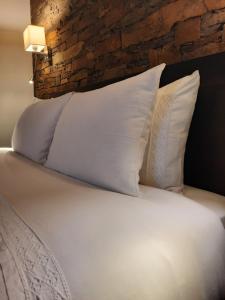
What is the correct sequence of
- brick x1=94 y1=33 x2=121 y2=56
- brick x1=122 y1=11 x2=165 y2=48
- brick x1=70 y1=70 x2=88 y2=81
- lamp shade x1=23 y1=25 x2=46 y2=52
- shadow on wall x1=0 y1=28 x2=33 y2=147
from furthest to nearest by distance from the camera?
shadow on wall x1=0 y1=28 x2=33 y2=147, lamp shade x1=23 y1=25 x2=46 y2=52, brick x1=70 y1=70 x2=88 y2=81, brick x1=94 y1=33 x2=121 y2=56, brick x1=122 y1=11 x2=165 y2=48

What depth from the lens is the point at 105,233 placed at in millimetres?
666

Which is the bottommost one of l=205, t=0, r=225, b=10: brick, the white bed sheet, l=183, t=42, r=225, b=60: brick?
the white bed sheet

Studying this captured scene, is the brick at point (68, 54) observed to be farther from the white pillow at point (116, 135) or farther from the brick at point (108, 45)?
the white pillow at point (116, 135)

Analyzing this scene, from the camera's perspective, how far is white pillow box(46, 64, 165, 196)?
938 mm

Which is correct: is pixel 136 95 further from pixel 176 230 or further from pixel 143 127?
pixel 176 230

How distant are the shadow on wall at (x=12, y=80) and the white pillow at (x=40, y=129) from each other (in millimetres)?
2302

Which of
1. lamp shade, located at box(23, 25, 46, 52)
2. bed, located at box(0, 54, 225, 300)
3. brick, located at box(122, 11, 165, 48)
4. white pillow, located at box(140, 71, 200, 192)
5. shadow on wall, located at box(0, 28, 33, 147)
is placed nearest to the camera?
bed, located at box(0, 54, 225, 300)

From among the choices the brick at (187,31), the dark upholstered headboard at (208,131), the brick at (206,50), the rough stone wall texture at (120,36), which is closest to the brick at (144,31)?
the rough stone wall texture at (120,36)

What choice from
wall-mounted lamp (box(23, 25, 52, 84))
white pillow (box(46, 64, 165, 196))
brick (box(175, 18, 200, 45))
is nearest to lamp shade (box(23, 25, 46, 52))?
wall-mounted lamp (box(23, 25, 52, 84))

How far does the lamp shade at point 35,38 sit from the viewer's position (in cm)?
280

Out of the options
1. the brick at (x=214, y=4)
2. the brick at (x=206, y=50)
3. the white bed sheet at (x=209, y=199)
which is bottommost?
the white bed sheet at (x=209, y=199)

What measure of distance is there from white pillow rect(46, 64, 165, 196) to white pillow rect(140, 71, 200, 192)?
0.30 ft

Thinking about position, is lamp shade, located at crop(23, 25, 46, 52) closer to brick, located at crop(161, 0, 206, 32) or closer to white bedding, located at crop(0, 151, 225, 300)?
brick, located at crop(161, 0, 206, 32)

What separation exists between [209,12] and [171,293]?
1110 mm
